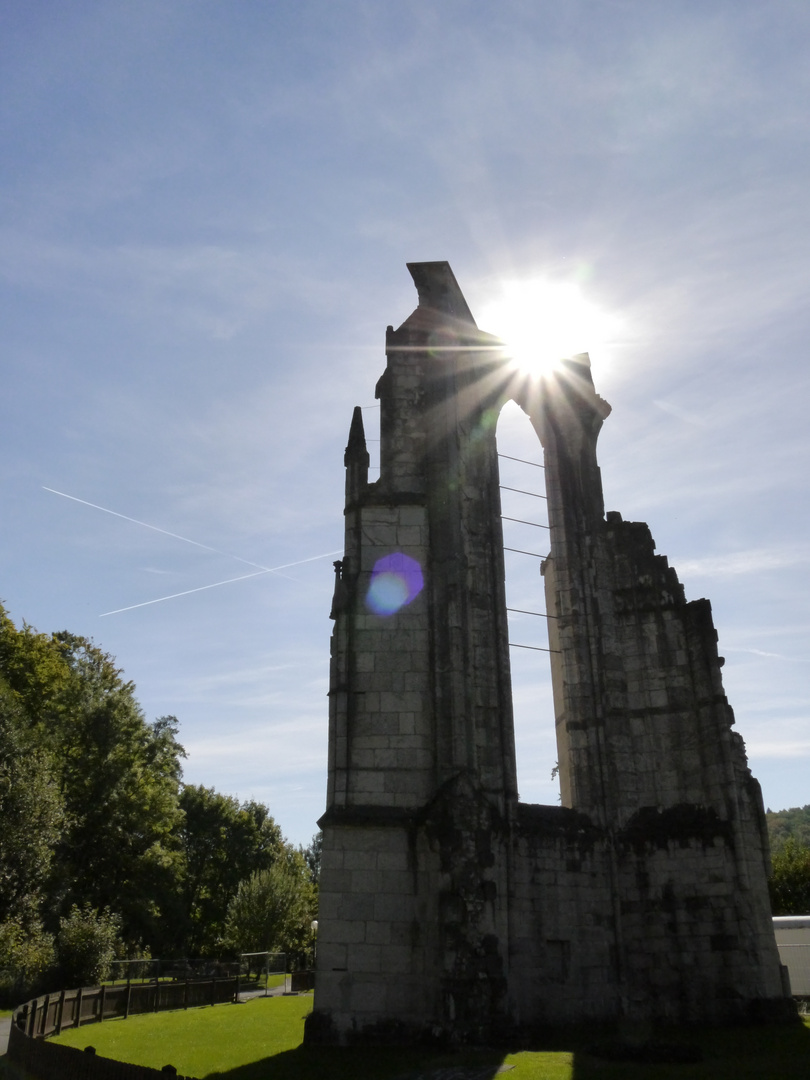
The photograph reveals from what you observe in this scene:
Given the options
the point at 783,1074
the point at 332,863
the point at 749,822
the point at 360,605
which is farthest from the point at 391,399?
the point at 783,1074

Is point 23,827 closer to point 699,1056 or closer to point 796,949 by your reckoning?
point 699,1056

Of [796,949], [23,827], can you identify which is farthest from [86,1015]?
[796,949]

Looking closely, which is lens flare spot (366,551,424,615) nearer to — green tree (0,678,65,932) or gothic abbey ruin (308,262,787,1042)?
gothic abbey ruin (308,262,787,1042)

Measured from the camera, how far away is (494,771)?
1298cm

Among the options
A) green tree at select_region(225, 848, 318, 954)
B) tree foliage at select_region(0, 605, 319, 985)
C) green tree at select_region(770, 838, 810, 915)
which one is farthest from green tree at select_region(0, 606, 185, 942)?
green tree at select_region(770, 838, 810, 915)

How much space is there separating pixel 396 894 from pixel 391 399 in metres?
8.52

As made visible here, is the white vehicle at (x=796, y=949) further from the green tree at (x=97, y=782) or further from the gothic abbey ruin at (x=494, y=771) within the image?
the green tree at (x=97, y=782)

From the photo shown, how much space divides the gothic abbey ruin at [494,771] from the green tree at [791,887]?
26.5m

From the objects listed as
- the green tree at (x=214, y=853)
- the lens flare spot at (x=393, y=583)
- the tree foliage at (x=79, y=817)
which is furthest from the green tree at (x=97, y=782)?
the lens flare spot at (x=393, y=583)

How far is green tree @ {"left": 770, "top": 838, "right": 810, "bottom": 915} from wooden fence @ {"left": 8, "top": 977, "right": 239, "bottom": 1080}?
1012 inches

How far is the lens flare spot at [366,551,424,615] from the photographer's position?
45.3 feet

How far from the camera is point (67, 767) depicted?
1097 inches

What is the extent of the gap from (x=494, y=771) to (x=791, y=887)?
101ft

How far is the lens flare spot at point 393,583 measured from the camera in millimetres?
13820
